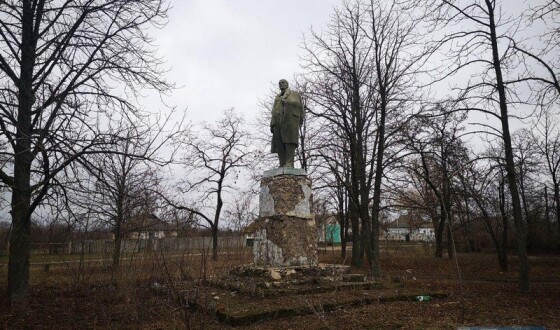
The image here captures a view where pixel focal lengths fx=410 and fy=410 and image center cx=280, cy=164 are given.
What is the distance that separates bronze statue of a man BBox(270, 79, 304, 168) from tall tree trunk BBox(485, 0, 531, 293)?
15.5 ft

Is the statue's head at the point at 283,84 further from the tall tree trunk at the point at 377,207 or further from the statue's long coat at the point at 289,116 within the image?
the tall tree trunk at the point at 377,207

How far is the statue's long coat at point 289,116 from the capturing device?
9875mm

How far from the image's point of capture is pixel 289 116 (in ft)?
32.5

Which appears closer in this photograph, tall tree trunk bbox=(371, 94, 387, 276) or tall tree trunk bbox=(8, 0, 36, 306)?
tall tree trunk bbox=(8, 0, 36, 306)

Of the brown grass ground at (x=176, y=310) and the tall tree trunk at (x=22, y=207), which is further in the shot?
the tall tree trunk at (x=22, y=207)

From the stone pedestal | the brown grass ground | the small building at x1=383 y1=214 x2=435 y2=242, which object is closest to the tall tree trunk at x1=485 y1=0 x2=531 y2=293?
the brown grass ground

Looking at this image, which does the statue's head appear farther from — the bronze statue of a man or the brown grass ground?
the brown grass ground

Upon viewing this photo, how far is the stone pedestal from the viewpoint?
360 inches

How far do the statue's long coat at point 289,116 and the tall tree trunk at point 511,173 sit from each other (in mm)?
4725

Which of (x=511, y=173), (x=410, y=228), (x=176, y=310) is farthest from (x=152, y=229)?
(x=410, y=228)

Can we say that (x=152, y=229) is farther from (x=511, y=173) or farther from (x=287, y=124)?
(x=511, y=173)

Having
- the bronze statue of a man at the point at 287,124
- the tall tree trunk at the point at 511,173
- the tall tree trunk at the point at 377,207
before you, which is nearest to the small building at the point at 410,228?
the tall tree trunk at the point at 377,207

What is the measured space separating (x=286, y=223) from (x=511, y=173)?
17.4 ft

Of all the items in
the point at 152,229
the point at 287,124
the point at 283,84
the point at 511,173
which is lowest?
the point at 152,229
